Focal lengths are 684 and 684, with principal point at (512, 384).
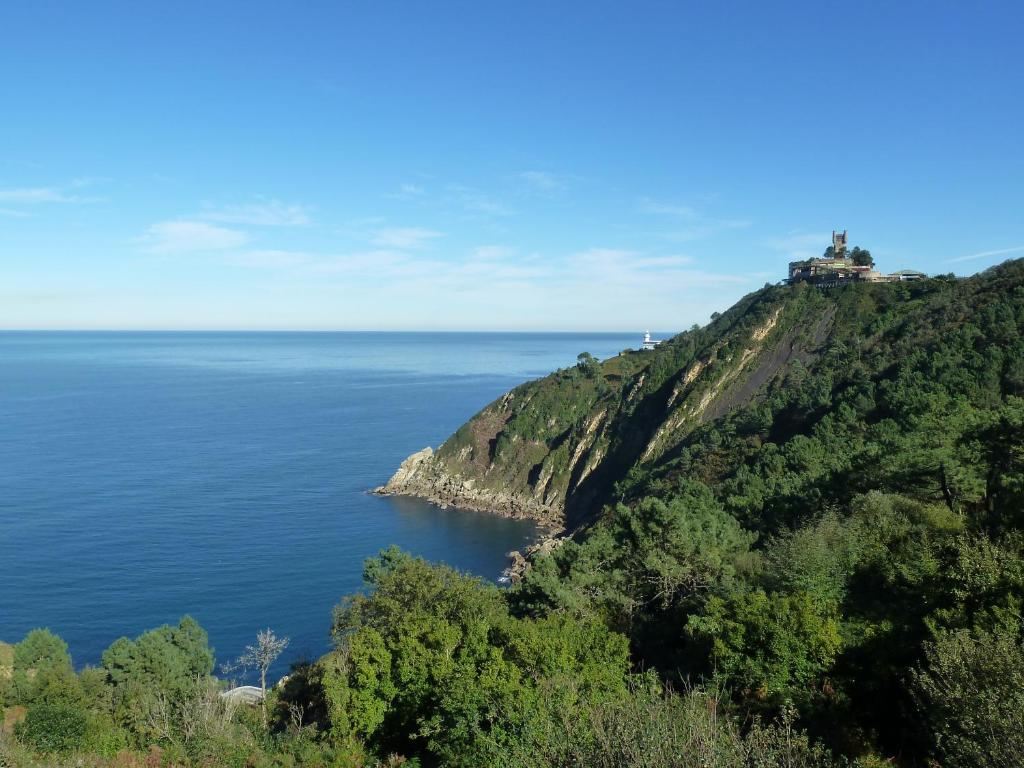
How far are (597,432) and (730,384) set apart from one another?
2101 centimetres

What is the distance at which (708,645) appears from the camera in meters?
Result: 23.2

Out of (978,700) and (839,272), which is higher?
(839,272)

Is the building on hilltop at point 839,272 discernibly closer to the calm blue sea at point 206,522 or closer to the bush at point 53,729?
the calm blue sea at point 206,522

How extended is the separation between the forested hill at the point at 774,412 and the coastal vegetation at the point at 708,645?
16.4 inches

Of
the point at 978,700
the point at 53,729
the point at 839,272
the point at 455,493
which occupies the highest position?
the point at 839,272

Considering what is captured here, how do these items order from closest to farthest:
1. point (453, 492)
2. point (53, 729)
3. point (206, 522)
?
1. point (53, 729)
2. point (206, 522)
3. point (453, 492)

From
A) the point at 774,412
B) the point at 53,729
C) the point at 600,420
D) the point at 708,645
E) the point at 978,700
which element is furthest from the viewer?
the point at 600,420

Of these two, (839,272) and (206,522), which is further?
(839,272)

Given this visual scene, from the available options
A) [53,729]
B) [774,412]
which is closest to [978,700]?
[53,729]

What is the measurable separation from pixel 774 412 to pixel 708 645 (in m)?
52.0

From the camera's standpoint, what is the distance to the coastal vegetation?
49.8 ft

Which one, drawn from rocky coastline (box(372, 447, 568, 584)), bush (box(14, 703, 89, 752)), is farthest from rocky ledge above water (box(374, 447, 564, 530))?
bush (box(14, 703, 89, 752))

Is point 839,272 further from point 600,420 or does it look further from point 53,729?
point 53,729

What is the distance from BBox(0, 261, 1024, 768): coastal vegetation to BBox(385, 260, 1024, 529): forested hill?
1.37 feet
